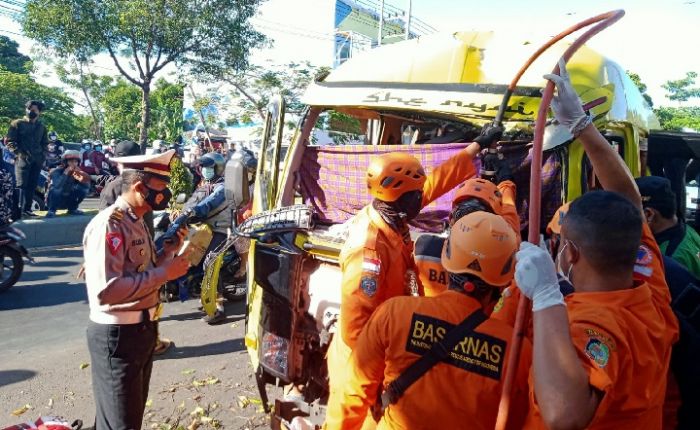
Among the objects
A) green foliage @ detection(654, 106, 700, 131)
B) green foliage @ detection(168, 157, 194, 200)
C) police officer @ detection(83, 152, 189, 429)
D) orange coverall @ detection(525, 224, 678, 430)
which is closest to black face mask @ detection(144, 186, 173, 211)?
police officer @ detection(83, 152, 189, 429)

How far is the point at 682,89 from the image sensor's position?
24.0 metres

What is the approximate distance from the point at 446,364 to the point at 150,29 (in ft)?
55.9

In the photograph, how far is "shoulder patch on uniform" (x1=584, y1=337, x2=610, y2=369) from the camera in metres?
1.48

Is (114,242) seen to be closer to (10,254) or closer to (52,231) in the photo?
(10,254)

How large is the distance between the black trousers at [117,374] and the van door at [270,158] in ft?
5.14

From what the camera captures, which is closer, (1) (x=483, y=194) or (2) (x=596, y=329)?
(2) (x=596, y=329)

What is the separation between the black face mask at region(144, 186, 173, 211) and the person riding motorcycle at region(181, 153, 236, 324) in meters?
3.00

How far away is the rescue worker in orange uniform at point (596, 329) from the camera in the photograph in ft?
4.70

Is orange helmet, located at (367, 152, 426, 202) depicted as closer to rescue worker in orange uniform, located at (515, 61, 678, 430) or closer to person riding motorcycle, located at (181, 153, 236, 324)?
rescue worker in orange uniform, located at (515, 61, 678, 430)

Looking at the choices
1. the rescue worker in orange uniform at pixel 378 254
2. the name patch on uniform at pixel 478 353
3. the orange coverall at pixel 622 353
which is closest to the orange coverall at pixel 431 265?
the rescue worker in orange uniform at pixel 378 254

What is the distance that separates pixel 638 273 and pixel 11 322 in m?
6.21

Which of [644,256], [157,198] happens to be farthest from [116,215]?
[644,256]

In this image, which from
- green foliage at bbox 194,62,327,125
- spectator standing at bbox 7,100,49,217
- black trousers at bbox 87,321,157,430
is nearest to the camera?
black trousers at bbox 87,321,157,430

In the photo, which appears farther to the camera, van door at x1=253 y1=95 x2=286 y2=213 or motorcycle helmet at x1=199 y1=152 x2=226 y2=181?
motorcycle helmet at x1=199 y1=152 x2=226 y2=181
